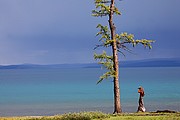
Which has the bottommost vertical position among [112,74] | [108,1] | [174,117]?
[174,117]

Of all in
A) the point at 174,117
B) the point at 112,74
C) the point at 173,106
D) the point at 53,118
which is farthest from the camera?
the point at 173,106

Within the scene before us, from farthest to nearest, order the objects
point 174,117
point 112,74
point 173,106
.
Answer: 1. point 173,106
2. point 112,74
3. point 174,117

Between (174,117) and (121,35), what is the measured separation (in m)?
8.59

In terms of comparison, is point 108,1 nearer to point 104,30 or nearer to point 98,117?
point 104,30

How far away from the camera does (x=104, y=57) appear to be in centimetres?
3544

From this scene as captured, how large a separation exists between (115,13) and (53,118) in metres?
8.92

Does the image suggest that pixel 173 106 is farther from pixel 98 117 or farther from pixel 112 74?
pixel 98 117

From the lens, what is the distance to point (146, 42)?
116 feet

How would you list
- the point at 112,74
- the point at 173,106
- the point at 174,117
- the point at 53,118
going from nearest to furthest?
the point at 174,117
the point at 53,118
the point at 112,74
the point at 173,106

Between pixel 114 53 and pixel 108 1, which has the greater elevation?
pixel 108 1

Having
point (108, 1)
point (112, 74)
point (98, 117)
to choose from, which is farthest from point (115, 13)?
point (98, 117)

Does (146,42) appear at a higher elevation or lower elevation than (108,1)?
lower

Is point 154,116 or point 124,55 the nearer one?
point 154,116

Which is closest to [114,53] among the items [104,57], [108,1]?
[104,57]
